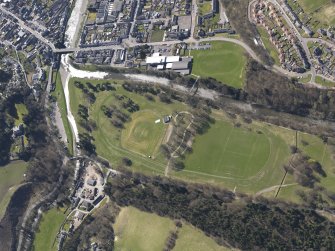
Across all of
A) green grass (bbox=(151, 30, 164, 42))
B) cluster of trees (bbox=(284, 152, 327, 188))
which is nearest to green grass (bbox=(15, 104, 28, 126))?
green grass (bbox=(151, 30, 164, 42))

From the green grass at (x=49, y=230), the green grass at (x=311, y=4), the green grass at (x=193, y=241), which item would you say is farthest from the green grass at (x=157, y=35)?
the green grass at (x=49, y=230)

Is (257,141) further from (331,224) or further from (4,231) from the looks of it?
(4,231)

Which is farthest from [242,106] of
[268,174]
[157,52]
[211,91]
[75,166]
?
[75,166]

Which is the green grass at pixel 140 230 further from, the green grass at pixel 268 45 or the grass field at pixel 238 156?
the green grass at pixel 268 45

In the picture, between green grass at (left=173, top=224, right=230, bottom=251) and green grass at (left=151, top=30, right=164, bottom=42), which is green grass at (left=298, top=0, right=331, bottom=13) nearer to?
green grass at (left=151, top=30, right=164, bottom=42)

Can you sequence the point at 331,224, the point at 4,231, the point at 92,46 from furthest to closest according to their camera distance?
1. the point at 92,46
2. the point at 4,231
3. the point at 331,224
